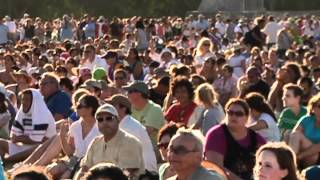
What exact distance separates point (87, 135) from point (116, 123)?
1325 millimetres

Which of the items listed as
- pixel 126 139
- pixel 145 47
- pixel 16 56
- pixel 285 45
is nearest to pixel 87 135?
pixel 126 139

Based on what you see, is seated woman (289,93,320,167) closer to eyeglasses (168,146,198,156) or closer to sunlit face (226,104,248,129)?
sunlit face (226,104,248,129)

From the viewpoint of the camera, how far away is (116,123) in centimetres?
940

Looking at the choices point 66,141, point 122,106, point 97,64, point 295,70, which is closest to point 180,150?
point 122,106

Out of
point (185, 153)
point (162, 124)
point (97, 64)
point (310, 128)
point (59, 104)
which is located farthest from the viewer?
point (97, 64)

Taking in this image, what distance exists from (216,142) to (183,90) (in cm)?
280

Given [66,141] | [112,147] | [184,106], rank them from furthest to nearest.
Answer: [184,106], [66,141], [112,147]

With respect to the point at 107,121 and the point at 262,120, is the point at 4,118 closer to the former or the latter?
the point at 262,120

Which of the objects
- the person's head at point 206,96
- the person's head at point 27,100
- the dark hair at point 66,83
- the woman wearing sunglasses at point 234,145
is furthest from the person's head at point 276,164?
the dark hair at point 66,83

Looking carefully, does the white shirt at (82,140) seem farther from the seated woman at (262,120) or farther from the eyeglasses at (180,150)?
the eyeglasses at (180,150)

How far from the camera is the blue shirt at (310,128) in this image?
34.2 feet

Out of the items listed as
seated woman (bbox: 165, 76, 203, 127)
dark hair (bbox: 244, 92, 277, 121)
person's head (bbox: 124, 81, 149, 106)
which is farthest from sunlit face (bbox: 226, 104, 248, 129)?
person's head (bbox: 124, 81, 149, 106)

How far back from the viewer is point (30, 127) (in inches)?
508

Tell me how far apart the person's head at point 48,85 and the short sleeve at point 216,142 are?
4.77 metres
